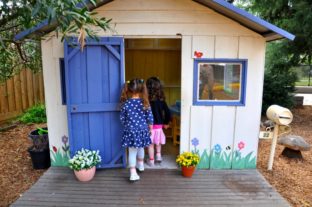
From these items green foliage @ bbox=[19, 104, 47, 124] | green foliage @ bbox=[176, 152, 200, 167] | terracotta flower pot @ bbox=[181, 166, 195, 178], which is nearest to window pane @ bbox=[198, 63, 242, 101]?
green foliage @ bbox=[176, 152, 200, 167]

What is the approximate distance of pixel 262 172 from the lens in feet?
13.9

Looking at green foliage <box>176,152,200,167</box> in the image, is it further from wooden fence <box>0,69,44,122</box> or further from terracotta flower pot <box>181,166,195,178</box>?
wooden fence <box>0,69,44,122</box>

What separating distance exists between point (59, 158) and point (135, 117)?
5.42ft

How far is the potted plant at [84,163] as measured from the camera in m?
3.73

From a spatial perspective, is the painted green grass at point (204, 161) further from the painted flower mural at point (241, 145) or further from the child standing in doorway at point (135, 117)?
the child standing in doorway at point (135, 117)

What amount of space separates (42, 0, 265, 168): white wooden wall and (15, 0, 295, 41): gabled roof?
7 centimetres

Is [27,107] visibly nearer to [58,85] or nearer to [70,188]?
[58,85]

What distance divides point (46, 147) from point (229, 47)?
3461mm

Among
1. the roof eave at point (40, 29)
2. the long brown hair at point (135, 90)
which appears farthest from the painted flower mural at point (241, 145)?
the roof eave at point (40, 29)

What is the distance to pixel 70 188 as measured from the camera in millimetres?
3662

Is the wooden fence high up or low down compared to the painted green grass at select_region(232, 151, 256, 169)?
up

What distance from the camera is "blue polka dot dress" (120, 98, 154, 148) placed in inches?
146

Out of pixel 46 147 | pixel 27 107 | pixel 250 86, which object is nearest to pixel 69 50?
pixel 46 147

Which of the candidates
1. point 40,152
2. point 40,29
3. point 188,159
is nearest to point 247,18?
point 188,159
